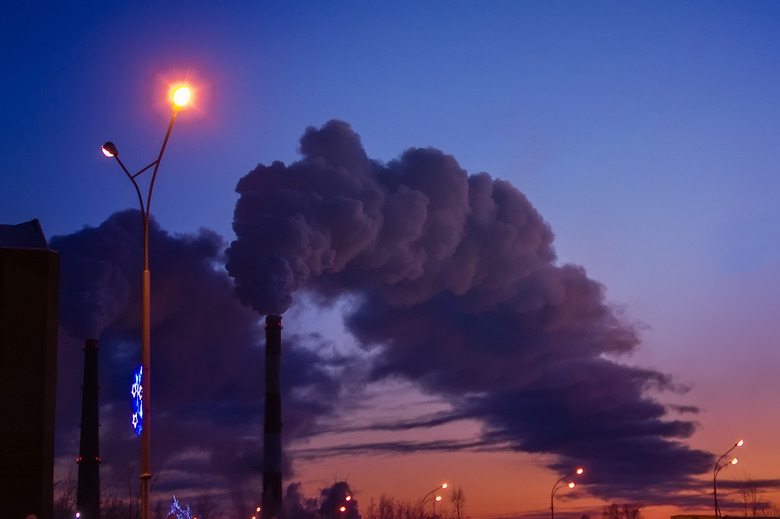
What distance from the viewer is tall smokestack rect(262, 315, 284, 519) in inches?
2469

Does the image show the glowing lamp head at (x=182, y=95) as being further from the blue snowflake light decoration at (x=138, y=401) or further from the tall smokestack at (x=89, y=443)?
the tall smokestack at (x=89, y=443)

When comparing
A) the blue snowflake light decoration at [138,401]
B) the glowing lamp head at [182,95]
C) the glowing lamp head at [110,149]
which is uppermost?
the glowing lamp head at [182,95]

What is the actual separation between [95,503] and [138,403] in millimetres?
47682

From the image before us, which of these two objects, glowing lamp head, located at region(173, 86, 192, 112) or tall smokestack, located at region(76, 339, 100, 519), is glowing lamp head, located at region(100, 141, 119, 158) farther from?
tall smokestack, located at region(76, 339, 100, 519)

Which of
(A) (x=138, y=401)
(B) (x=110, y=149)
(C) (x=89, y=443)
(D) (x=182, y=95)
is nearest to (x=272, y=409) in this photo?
(C) (x=89, y=443)

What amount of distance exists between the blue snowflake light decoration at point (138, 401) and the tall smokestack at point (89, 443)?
4495 centimetres

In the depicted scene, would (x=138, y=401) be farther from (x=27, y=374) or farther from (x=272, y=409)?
(x=272, y=409)

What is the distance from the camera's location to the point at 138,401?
66.8ft

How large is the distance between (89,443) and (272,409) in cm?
1250

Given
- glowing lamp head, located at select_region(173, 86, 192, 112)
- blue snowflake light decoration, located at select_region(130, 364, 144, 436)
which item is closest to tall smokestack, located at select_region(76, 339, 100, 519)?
blue snowflake light decoration, located at select_region(130, 364, 144, 436)

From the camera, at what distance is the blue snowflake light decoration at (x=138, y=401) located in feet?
65.1

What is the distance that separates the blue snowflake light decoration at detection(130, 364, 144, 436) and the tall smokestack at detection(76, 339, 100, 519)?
1770 inches

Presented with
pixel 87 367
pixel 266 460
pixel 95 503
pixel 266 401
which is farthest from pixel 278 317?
pixel 95 503

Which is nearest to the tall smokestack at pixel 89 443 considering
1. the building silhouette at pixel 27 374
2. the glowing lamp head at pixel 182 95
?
the building silhouette at pixel 27 374
